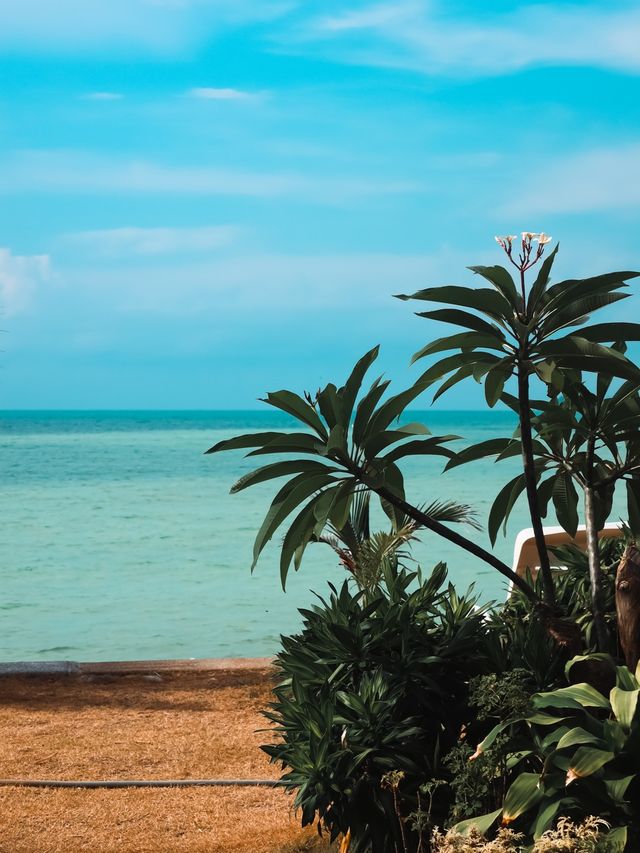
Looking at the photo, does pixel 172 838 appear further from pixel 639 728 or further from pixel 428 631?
pixel 639 728

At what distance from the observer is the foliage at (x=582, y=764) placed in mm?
2383

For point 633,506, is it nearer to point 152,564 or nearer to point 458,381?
point 458,381

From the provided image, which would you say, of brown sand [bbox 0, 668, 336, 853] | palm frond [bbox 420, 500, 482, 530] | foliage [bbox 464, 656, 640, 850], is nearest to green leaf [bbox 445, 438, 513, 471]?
foliage [bbox 464, 656, 640, 850]

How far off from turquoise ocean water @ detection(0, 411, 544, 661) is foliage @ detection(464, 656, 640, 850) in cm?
128

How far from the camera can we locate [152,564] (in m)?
13.1

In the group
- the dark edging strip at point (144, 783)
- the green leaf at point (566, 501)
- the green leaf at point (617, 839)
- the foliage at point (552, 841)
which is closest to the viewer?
the foliage at point (552, 841)

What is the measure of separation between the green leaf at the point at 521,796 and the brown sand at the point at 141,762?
113 cm

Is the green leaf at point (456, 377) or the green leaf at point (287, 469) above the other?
the green leaf at point (456, 377)

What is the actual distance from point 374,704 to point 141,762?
7.85 ft

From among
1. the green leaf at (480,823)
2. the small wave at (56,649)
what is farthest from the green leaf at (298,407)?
the small wave at (56,649)

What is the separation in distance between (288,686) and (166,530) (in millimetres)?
13761

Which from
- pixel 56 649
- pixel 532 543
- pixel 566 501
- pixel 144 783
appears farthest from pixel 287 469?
pixel 56 649

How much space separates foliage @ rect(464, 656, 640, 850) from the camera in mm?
2383

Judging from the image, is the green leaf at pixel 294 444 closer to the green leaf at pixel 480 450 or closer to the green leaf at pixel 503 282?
the green leaf at pixel 480 450
